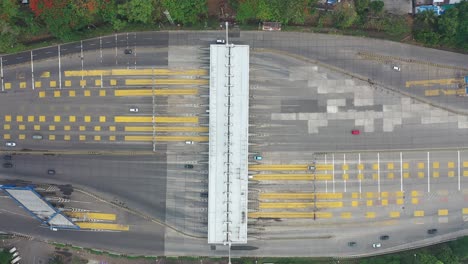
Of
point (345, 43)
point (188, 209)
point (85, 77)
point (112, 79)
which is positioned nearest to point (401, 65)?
point (345, 43)

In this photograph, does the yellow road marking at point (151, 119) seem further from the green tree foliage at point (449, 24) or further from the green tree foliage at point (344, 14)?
the green tree foliage at point (449, 24)

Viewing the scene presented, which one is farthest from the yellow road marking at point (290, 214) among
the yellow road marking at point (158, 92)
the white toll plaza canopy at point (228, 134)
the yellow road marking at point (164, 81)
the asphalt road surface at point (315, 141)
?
the yellow road marking at point (164, 81)

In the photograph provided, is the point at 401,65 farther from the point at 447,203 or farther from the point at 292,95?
the point at 447,203

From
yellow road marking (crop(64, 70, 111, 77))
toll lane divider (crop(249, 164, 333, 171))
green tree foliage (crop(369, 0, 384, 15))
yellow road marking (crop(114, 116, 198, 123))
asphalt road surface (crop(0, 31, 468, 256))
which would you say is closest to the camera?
green tree foliage (crop(369, 0, 384, 15))

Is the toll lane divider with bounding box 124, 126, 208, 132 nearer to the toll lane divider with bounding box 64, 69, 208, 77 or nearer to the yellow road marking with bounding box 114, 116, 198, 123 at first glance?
the yellow road marking with bounding box 114, 116, 198, 123

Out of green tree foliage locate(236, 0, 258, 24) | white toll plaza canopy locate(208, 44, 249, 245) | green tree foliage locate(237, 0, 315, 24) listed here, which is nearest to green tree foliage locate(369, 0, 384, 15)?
green tree foliage locate(237, 0, 315, 24)

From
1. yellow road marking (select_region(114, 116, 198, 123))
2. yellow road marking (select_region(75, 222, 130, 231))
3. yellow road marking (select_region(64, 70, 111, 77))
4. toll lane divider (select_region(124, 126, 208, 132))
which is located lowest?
yellow road marking (select_region(75, 222, 130, 231))

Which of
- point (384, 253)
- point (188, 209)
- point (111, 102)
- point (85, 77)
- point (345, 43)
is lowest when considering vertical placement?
point (384, 253)

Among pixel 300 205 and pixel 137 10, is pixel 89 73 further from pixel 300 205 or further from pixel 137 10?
pixel 300 205

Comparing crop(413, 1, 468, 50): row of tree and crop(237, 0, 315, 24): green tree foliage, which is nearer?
crop(237, 0, 315, 24): green tree foliage
